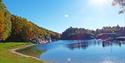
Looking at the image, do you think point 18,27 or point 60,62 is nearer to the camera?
point 60,62

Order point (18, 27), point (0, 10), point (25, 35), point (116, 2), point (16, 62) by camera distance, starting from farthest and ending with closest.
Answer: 1. point (25, 35)
2. point (18, 27)
3. point (0, 10)
4. point (16, 62)
5. point (116, 2)

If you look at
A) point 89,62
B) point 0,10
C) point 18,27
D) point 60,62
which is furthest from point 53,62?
point 18,27

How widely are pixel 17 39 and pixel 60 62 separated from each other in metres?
110

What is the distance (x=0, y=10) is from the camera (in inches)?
3834

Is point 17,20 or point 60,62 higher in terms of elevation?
point 17,20

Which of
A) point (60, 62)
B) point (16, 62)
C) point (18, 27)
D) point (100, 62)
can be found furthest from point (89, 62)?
point (18, 27)

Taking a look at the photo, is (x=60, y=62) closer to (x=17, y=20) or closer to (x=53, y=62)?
(x=53, y=62)

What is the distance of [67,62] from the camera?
5328cm

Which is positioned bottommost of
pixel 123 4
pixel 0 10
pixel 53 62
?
pixel 53 62

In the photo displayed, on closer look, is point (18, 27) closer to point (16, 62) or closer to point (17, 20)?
point (17, 20)

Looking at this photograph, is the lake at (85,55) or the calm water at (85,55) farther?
the lake at (85,55)

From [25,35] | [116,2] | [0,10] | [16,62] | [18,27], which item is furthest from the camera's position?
[25,35]

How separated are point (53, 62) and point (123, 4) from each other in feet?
117

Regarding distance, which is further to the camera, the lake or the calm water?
A: the lake
